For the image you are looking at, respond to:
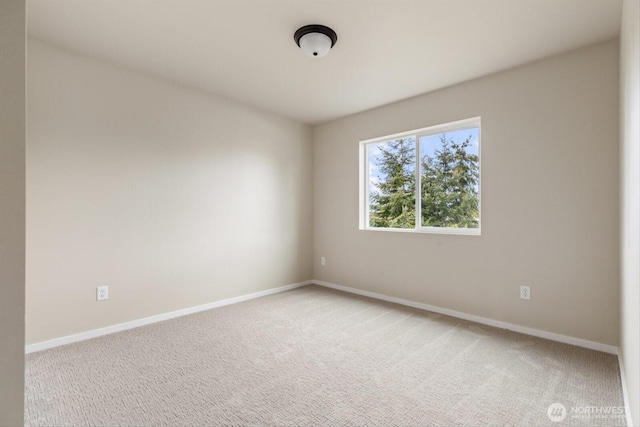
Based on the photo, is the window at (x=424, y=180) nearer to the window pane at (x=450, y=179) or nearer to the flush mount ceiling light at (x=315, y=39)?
the window pane at (x=450, y=179)

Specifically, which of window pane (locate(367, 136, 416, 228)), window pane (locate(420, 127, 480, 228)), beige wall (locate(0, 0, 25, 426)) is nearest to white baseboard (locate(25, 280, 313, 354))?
window pane (locate(367, 136, 416, 228))

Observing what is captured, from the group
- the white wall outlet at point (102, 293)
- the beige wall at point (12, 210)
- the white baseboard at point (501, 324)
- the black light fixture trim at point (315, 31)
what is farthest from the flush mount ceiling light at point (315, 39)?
the white baseboard at point (501, 324)

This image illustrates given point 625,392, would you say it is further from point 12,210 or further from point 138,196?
point 138,196

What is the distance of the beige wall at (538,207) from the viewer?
8.04 feet

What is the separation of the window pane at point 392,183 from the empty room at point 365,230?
3 centimetres

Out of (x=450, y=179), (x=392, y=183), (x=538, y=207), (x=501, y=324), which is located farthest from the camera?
(x=392, y=183)

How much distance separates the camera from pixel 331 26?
2.29 m

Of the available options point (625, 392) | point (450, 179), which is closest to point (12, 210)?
point (625, 392)

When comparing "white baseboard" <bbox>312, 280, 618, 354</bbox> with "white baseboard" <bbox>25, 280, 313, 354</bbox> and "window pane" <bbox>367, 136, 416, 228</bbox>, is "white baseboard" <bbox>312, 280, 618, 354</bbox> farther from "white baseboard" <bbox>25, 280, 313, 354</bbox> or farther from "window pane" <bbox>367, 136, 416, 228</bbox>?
"white baseboard" <bbox>25, 280, 313, 354</bbox>

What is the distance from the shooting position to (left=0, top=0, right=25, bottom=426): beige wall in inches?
36.4

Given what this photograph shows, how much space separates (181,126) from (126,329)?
2053mm

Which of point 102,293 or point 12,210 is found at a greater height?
point 12,210

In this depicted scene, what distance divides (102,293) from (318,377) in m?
2.07

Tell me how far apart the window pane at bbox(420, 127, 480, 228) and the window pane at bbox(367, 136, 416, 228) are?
164 mm
